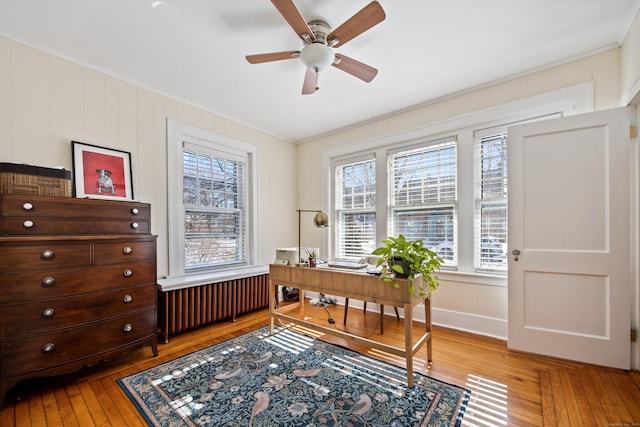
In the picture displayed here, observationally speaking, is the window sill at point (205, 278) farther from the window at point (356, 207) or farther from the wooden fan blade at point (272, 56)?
the wooden fan blade at point (272, 56)

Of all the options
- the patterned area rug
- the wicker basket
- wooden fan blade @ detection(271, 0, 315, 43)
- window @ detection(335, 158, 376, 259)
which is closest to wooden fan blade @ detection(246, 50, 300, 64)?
wooden fan blade @ detection(271, 0, 315, 43)

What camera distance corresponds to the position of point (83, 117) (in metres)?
2.57

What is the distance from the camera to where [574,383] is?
2.04 meters

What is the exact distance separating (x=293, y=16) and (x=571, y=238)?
2.86 meters

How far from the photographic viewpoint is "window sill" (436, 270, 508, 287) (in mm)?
2859

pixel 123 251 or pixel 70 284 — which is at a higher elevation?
pixel 123 251

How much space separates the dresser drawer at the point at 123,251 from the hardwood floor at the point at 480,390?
3.01 feet

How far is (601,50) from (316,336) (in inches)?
149

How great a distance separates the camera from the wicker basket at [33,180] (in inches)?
74.3

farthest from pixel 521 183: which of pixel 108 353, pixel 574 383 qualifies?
pixel 108 353

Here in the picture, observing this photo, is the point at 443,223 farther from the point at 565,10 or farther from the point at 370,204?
the point at 565,10

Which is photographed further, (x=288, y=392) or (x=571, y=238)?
(x=571, y=238)

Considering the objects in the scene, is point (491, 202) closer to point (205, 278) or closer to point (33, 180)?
point (205, 278)

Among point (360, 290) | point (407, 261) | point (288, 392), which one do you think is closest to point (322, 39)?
point (407, 261)
